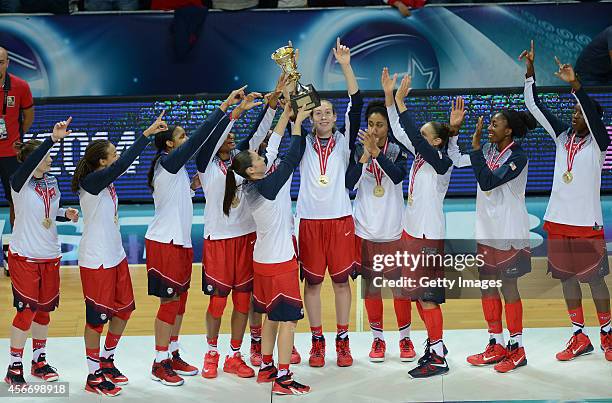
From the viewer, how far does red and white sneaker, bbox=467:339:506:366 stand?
7.82 m

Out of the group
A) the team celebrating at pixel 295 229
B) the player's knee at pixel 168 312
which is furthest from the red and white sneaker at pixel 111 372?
the player's knee at pixel 168 312

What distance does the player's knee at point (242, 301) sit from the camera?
766cm

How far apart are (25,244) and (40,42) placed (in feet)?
20.8

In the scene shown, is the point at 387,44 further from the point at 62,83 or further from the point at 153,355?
the point at 153,355

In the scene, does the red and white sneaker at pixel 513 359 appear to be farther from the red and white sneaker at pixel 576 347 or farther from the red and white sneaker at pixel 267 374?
the red and white sneaker at pixel 267 374

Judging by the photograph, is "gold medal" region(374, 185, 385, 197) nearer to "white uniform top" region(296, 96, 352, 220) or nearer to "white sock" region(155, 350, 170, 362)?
"white uniform top" region(296, 96, 352, 220)

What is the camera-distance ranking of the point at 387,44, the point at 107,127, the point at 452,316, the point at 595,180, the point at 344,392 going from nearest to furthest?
the point at 344,392 → the point at 595,180 → the point at 452,316 → the point at 107,127 → the point at 387,44

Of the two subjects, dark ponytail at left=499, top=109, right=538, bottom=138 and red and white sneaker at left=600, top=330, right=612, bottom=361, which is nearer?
dark ponytail at left=499, top=109, right=538, bottom=138

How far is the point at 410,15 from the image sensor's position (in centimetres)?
1316

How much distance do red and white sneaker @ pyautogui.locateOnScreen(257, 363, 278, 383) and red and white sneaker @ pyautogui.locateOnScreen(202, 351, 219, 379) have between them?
0.38 metres

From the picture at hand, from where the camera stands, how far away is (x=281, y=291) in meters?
7.26

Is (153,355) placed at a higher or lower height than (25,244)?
lower

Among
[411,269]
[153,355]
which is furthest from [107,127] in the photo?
[411,269]

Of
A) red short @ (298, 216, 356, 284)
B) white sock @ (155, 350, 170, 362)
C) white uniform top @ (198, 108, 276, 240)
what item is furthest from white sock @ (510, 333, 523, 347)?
white sock @ (155, 350, 170, 362)
